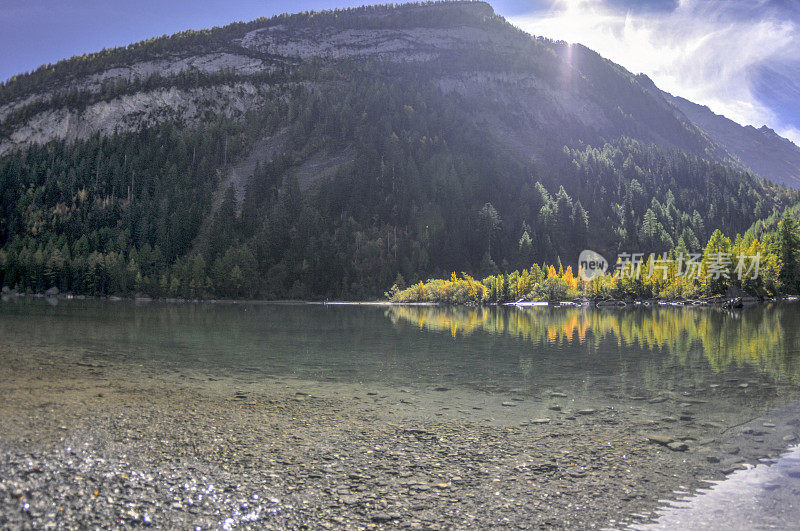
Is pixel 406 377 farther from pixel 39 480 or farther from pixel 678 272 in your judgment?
pixel 678 272

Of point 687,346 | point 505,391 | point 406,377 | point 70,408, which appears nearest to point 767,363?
point 687,346

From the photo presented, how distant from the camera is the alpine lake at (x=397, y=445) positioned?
909cm

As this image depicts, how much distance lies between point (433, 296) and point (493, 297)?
21.5m

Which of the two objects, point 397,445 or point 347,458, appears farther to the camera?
point 397,445

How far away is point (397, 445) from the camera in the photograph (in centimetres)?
Answer: 1330

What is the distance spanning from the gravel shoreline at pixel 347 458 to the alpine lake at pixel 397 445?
0.06 metres

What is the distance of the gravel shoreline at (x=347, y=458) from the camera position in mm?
9031

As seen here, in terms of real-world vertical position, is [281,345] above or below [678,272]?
below

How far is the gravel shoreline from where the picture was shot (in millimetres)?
9031

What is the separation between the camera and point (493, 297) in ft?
488

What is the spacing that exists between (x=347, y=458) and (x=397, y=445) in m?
1.74

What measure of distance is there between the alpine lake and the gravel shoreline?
59mm

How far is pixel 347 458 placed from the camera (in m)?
12.1

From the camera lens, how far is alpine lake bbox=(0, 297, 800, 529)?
9086 millimetres
